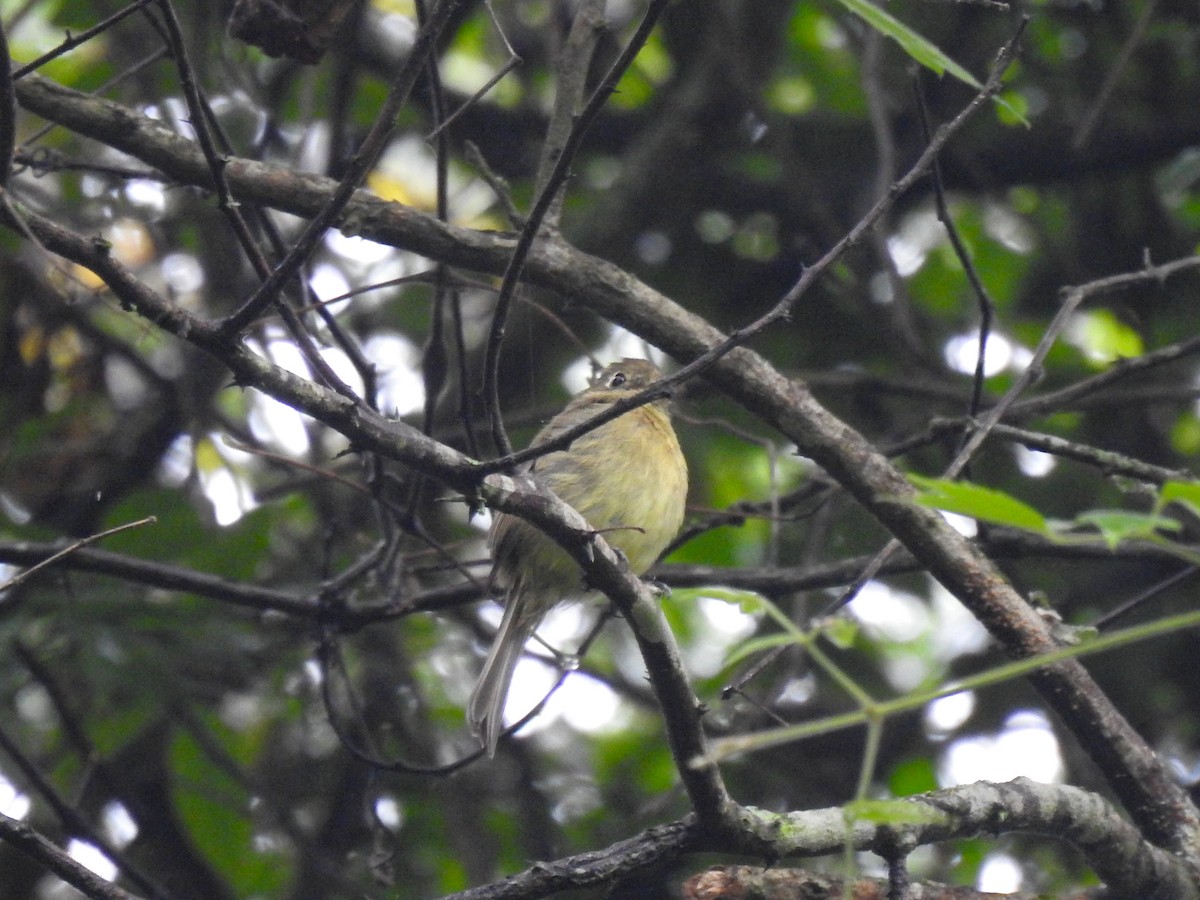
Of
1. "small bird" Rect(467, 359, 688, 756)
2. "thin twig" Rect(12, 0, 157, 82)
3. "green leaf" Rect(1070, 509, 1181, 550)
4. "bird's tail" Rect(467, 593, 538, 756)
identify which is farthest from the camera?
"small bird" Rect(467, 359, 688, 756)

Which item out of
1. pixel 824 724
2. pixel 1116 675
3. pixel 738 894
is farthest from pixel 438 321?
pixel 1116 675

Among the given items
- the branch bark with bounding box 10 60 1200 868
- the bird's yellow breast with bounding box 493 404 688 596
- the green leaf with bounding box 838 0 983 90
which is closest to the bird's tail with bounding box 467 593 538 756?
the bird's yellow breast with bounding box 493 404 688 596

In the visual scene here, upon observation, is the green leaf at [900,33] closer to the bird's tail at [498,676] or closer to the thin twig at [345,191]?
the thin twig at [345,191]

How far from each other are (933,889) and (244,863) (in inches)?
148

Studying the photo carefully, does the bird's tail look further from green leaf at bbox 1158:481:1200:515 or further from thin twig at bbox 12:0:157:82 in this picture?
green leaf at bbox 1158:481:1200:515

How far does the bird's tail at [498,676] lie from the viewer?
465 centimetres

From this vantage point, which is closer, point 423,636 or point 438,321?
point 438,321

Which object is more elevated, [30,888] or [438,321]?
[438,321]

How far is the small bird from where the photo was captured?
4805 mm

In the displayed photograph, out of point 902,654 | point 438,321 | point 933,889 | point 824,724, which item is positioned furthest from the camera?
point 902,654

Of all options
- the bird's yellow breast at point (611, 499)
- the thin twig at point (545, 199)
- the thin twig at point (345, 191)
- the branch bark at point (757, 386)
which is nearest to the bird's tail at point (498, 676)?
the bird's yellow breast at point (611, 499)

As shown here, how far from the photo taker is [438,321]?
4.12 meters

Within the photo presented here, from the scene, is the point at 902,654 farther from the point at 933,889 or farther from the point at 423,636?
the point at 933,889

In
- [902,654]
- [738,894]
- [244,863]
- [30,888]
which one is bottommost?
[738,894]
